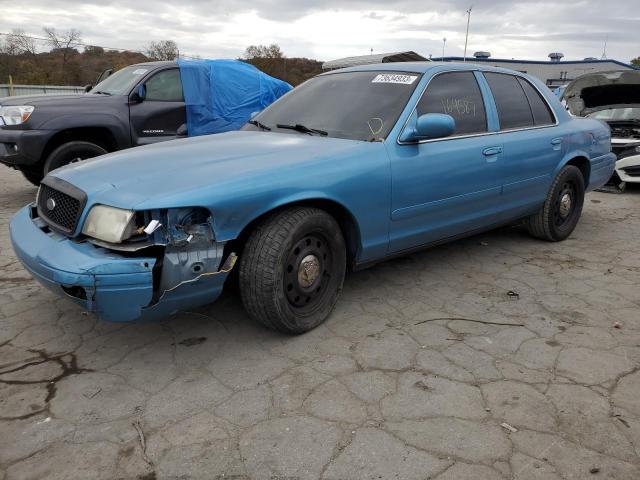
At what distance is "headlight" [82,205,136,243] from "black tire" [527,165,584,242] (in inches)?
149

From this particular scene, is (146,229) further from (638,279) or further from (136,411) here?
(638,279)

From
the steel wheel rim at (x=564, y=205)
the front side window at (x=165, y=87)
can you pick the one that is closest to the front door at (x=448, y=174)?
the steel wheel rim at (x=564, y=205)

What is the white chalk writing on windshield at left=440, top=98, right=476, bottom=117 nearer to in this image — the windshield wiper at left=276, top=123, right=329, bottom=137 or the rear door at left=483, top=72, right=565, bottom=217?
the rear door at left=483, top=72, right=565, bottom=217

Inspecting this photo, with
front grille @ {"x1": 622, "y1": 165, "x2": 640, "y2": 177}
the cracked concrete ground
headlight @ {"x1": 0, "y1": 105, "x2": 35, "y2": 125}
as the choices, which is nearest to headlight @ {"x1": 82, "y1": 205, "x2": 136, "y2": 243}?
the cracked concrete ground

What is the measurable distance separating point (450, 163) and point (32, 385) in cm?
284

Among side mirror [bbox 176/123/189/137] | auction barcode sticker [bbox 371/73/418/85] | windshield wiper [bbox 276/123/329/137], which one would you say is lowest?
side mirror [bbox 176/123/189/137]

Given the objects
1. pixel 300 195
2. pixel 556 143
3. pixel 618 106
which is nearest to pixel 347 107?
pixel 300 195

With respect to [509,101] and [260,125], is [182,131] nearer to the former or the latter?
[260,125]

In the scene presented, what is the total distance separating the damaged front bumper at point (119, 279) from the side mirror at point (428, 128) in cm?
145

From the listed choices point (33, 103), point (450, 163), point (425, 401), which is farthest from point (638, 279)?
point (33, 103)

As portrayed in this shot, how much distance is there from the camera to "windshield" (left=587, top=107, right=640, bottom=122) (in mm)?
8359

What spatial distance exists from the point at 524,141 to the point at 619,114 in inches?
215

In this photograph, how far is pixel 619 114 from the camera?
8.46 metres

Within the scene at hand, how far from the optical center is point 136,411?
7.76 ft
